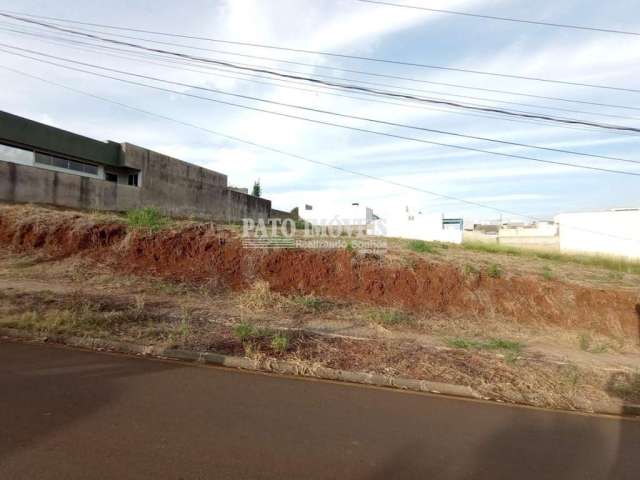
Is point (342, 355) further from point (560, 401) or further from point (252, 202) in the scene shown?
point (252, 202)

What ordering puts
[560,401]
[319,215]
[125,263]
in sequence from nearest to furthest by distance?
[560,401]
[125,263]
[319,215]

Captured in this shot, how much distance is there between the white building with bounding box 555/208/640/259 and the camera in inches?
1200

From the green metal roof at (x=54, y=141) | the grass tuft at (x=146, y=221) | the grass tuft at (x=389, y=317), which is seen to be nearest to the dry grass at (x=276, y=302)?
the grass tuft at (x=389, y=317)

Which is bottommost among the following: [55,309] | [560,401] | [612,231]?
[560,401]

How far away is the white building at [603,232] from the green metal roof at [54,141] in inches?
1288

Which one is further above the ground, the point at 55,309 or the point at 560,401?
the point at 55,309

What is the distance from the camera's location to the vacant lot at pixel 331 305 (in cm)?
550

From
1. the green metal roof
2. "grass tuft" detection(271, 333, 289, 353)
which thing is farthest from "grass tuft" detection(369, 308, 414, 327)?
the green metal roof

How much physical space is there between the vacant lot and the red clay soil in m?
0.03

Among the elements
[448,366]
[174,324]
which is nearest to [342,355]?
[448,366]

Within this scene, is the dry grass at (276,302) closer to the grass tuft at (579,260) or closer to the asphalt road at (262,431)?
the asphalt road at (262,431)

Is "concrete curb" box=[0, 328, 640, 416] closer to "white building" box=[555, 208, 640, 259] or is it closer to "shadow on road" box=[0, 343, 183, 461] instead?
"shadow on road" box=[0, 343, 183, 461]

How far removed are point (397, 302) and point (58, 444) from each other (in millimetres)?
7291

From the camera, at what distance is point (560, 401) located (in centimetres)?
462
